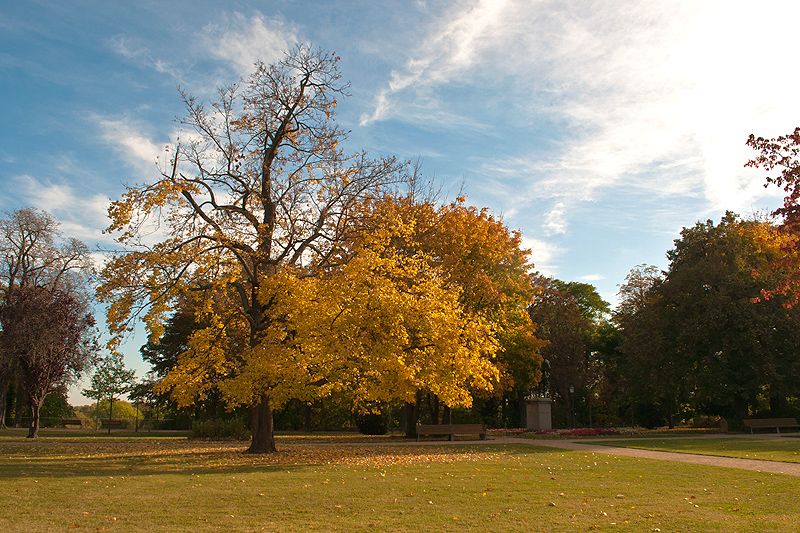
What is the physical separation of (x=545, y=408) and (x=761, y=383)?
10.3 metres

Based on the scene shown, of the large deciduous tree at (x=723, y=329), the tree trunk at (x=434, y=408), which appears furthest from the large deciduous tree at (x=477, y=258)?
the large deciduous tree at (x=723, y=329)

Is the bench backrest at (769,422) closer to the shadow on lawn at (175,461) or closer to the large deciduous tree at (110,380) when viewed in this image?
the shadow on lawn at (175,461)

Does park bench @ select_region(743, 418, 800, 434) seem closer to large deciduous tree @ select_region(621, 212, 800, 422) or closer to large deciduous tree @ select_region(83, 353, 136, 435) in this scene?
large deciduous tree @ select_region(621, 212, 800, 422)

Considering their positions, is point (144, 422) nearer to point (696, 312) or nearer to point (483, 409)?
point (483, 409)

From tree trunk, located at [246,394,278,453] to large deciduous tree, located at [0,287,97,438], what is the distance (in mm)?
14855

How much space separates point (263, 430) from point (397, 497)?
10.2 meters

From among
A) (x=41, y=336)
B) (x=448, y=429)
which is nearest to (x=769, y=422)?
(x=448, y=429)

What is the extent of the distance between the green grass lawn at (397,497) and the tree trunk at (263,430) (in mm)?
3658

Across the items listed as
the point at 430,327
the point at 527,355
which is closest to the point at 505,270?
the point at 527,355

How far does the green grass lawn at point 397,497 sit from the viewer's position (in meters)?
6.30

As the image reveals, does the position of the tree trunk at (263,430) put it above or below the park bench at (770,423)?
above

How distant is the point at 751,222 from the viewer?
97.7ft

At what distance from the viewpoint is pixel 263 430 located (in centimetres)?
1719

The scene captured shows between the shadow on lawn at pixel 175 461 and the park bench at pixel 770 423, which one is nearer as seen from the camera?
the shadow on lawn at pixel 175 461
